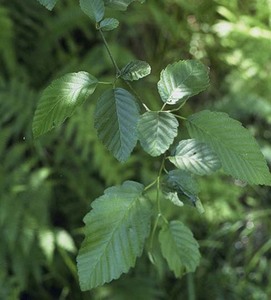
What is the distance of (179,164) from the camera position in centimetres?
70

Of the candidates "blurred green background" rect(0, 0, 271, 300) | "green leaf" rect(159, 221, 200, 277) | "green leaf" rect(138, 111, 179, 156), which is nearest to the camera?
"green leaf" rect(138, 111, 179, 156)

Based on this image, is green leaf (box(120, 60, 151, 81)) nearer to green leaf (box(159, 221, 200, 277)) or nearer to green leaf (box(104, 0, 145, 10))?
green leaf (box(104, 0, 145, 10))

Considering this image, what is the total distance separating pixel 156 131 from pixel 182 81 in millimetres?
72

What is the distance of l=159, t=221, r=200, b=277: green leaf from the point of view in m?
0.78

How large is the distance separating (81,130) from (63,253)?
0.43m

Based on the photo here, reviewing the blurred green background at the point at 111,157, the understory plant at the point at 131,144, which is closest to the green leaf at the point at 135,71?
the understory plant at the point at 131,144

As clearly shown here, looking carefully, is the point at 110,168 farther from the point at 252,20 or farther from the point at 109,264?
the point at 109,264

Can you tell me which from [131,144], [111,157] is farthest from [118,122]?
[111,157]

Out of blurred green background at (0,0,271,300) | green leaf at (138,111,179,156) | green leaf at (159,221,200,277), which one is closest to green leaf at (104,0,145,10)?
green leaf at (138,111,179,156)

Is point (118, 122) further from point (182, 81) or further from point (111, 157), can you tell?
point (111, 157)

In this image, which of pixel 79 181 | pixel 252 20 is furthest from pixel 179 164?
pixel 252 20

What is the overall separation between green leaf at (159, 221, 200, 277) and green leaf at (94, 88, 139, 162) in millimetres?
160

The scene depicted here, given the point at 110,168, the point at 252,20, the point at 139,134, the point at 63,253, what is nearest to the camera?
the point at 139,134

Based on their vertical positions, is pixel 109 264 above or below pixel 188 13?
above
